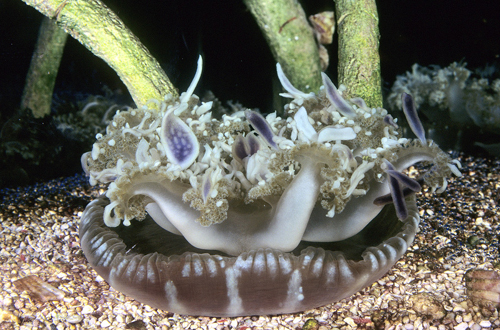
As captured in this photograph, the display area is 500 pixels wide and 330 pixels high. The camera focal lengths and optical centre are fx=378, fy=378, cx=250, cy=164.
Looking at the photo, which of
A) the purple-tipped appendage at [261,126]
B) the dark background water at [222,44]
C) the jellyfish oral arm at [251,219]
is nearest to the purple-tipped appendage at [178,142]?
the jellyfish oral arm at [251,219]

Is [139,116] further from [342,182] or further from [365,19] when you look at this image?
[365,19]

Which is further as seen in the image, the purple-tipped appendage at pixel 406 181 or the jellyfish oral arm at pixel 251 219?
the jellyfish oral arm at pixel 251 219

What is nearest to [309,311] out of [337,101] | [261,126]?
[261,126]

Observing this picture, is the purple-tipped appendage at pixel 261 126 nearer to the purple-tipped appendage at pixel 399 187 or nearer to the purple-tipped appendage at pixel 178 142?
the purple-tipped appendage at pixel 178 142

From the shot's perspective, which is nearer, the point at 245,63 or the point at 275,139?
the point at 275,139

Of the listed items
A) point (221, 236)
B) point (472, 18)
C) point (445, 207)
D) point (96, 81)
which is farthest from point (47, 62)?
point (472, 18)
